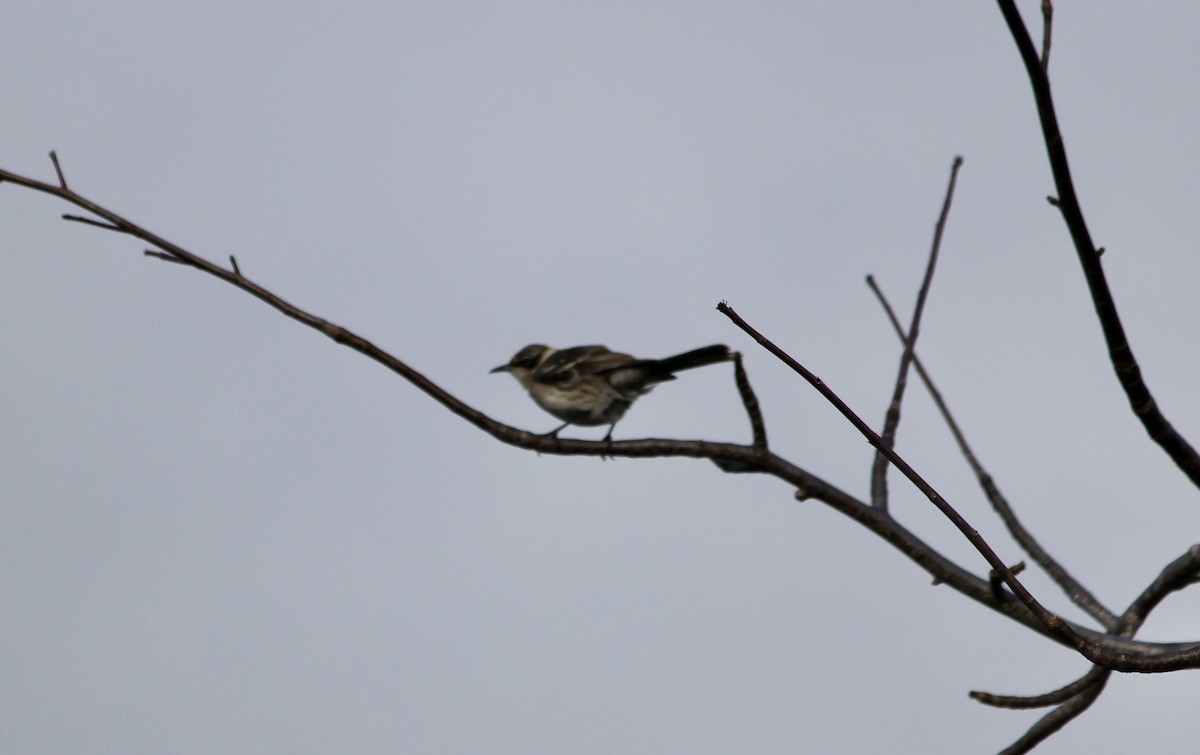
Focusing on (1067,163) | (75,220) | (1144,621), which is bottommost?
(1144,621)

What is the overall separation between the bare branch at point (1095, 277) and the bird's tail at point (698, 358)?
3.59 meters

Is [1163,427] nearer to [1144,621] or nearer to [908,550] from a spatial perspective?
[1144,621]

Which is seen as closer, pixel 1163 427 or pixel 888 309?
pixel 1163 427

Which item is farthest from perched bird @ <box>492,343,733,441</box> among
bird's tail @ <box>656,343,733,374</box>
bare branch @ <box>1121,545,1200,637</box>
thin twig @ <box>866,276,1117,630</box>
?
bare branch @ <box>1121,545,1200,637</box>

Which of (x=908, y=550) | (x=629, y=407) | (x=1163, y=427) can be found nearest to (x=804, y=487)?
(x=908, y=550)

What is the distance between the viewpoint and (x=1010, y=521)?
5.80m

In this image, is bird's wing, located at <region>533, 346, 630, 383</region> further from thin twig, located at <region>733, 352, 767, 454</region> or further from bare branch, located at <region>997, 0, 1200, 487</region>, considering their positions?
bare branch, located at <region>997, 0, 1200, 487</region>

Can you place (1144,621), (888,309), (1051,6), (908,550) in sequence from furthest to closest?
(888,309)
(908,550)
(1144,621)
(1051,6)

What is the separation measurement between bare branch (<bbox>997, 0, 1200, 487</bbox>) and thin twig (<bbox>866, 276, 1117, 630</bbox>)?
57.0 inches

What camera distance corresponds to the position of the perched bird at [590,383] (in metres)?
8.52

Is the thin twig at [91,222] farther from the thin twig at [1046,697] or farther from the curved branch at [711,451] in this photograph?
the thin twig at [1046,697]

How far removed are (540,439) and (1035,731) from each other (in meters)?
2.17

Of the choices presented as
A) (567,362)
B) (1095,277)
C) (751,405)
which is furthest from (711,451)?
(567,362)

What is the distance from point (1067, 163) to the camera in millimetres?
3006
